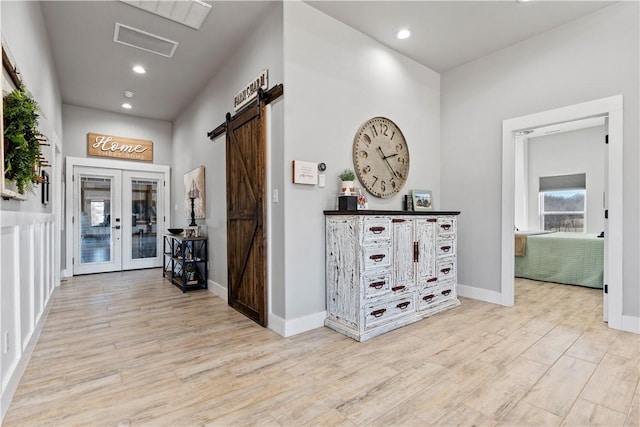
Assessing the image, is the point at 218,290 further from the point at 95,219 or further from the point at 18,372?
the point at 95,219

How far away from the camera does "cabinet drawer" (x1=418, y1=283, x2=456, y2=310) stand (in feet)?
11.0

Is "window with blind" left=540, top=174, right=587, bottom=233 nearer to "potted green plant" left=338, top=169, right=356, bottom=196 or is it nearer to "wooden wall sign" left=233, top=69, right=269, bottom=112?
"potted green plant" left=338, top=169, right=356, bottom=196

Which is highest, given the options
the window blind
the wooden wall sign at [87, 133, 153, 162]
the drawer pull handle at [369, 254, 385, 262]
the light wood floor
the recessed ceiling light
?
the recessed ceiling light

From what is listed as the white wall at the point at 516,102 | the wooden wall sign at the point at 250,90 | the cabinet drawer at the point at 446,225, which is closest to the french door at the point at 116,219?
the wooden wall sign at the point at 250,90

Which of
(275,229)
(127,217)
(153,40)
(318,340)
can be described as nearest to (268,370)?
(318,340)

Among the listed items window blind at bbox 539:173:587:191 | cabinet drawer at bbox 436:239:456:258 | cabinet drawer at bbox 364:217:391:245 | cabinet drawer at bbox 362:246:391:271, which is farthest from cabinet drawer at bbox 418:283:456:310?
window blind at bbox 539:173:587:191

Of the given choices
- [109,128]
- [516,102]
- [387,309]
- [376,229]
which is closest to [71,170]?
[109,128]

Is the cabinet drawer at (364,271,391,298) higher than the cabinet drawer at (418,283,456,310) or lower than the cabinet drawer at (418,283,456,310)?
higher

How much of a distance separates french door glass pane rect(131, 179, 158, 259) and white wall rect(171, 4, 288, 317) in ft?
1.52

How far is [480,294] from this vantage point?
13.2ft

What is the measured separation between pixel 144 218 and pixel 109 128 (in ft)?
6.04

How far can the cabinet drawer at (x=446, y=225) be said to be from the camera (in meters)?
3.57

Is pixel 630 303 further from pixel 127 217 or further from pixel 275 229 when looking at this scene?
pixel 127 217

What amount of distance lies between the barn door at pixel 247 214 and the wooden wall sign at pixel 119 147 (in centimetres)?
348
